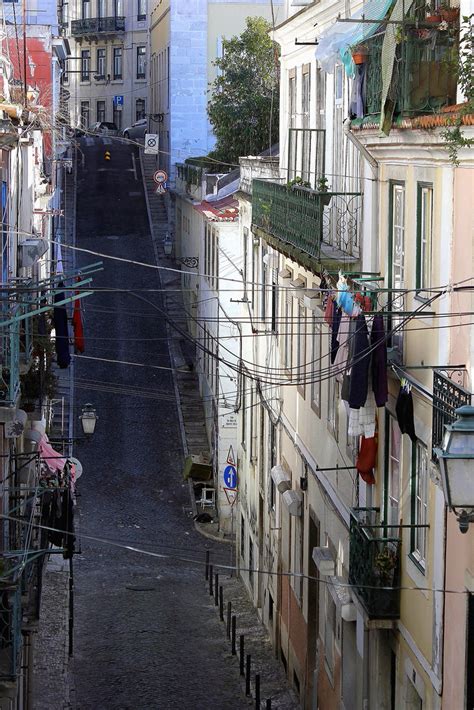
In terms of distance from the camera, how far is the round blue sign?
33.5 meters

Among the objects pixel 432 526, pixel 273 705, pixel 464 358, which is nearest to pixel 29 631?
pixel 273 705

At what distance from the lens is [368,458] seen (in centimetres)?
1741

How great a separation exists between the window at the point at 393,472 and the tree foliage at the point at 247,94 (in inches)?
1138

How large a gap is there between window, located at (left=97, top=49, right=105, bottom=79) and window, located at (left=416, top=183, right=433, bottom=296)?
2966 inches

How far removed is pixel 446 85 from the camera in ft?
44.6

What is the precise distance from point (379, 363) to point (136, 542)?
16.7m

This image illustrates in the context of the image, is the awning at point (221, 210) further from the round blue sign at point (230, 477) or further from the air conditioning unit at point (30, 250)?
the air conditioning unit at point (30, 250)

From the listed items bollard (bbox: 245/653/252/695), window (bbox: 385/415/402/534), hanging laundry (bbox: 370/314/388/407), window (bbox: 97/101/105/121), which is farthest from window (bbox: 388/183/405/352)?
window (bbox: 97/101/105/121)

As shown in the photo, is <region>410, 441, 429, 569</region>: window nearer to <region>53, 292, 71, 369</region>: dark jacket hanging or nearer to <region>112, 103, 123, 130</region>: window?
<region>53, 292, 71, 369</region>: dark jacket hanging

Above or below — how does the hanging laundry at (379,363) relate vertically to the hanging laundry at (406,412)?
above

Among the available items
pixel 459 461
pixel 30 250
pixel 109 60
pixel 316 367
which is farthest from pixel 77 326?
pixel 109 60

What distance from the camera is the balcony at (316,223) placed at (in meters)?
19.1

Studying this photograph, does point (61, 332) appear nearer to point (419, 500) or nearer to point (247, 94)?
point (419, 500)

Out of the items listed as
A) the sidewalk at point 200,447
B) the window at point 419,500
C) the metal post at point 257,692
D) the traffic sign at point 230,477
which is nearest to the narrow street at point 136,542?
the sidewalk at point 200,447
